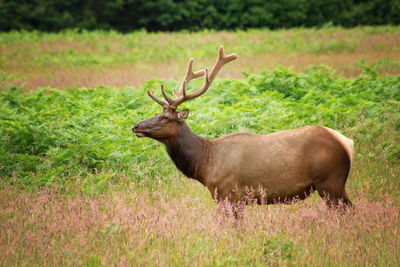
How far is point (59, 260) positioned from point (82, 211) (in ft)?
3.89

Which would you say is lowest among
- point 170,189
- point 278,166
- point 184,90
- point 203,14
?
point 170,189

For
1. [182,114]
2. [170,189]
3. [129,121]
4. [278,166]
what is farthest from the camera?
[129,121]

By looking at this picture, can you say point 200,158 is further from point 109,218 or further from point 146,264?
point 146,264

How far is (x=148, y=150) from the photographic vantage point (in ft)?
25.3

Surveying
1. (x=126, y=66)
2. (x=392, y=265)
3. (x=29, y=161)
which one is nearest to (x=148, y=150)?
(x=29, y=161)

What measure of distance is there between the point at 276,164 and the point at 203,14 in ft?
131

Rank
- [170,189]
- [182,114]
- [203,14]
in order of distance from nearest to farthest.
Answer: [182,114]
[170,189]
[203,14]

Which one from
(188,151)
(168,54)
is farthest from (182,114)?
(168,54)

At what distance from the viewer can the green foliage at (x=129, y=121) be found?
22.9 ft

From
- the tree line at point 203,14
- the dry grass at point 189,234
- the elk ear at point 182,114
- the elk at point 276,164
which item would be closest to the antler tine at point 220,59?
the elk ear at point 182,114

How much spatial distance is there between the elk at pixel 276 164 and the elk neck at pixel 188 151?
2 centimetres

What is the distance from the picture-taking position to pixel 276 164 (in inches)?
203

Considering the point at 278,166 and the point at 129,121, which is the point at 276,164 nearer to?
the point at 278,166

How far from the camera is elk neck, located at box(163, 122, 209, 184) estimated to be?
565cm
